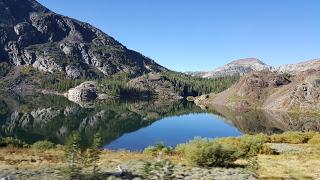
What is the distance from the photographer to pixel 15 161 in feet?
102

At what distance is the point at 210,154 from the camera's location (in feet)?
108

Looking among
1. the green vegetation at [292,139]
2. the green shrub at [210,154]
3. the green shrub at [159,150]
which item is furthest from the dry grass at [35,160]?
the green vegetation at [292,139]

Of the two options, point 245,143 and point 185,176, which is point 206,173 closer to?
point 185,176

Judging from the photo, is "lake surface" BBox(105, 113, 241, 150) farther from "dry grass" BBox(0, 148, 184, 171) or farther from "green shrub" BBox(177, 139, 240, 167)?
"green shrub" BBox(177, 139, 240, 167)

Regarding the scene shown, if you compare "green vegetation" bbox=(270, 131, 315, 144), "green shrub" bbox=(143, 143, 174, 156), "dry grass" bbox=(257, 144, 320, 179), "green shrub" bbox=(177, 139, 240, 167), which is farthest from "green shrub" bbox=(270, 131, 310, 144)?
"green shrub" bbox=(177, 139, 240, 167)

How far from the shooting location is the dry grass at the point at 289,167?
30.1 meters

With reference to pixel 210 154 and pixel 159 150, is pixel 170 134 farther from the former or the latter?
pixel 210 154

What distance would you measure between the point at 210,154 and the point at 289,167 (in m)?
6.68

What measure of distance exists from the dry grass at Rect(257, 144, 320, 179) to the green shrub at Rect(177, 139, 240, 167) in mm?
2496

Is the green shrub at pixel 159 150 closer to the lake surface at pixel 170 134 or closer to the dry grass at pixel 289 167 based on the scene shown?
the dry grass at pixel 289 167

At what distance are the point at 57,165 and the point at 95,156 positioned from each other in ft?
24.3

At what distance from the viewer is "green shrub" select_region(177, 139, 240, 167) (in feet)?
107

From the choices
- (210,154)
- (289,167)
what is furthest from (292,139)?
(210,154)

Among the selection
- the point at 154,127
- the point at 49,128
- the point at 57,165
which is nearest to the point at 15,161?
the point at 57,165
